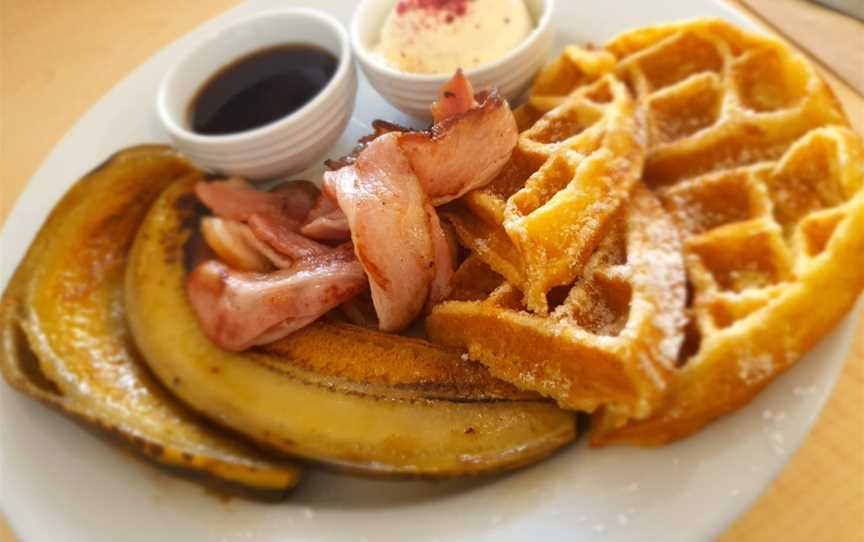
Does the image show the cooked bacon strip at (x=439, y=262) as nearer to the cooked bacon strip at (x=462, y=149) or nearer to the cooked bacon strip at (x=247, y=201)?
the cooked bacon strip at (x=462, y=149)

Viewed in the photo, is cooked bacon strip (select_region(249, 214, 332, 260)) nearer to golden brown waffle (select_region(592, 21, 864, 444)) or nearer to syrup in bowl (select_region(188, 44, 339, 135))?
syrup in bowl (select_region(188, 44, 339, 135))

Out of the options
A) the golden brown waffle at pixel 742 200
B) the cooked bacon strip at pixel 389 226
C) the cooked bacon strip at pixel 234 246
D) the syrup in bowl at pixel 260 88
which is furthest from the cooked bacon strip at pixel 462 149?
the syrup in bowl at pixel 260 88

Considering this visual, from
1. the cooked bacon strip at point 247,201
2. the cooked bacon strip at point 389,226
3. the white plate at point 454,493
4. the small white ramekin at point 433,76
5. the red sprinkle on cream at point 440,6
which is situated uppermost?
the red sprinkle on cream at point 440,6

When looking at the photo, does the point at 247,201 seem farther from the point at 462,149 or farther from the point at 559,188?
the point at 559,188

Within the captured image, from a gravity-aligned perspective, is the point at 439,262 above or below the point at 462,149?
below

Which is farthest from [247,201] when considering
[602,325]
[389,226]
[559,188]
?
[602,325]

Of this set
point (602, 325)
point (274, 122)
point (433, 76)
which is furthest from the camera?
point (274, 122)

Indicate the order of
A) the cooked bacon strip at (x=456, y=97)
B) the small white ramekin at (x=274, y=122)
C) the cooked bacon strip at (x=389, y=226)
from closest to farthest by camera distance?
1. the cooked bacon strip at (x=389, y=226)
2. the cooked bacon strip at (x=456, y=97)
3. the small white ramekin at (x=274, y=122)

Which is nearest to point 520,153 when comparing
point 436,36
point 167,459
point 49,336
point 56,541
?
point 436,36
